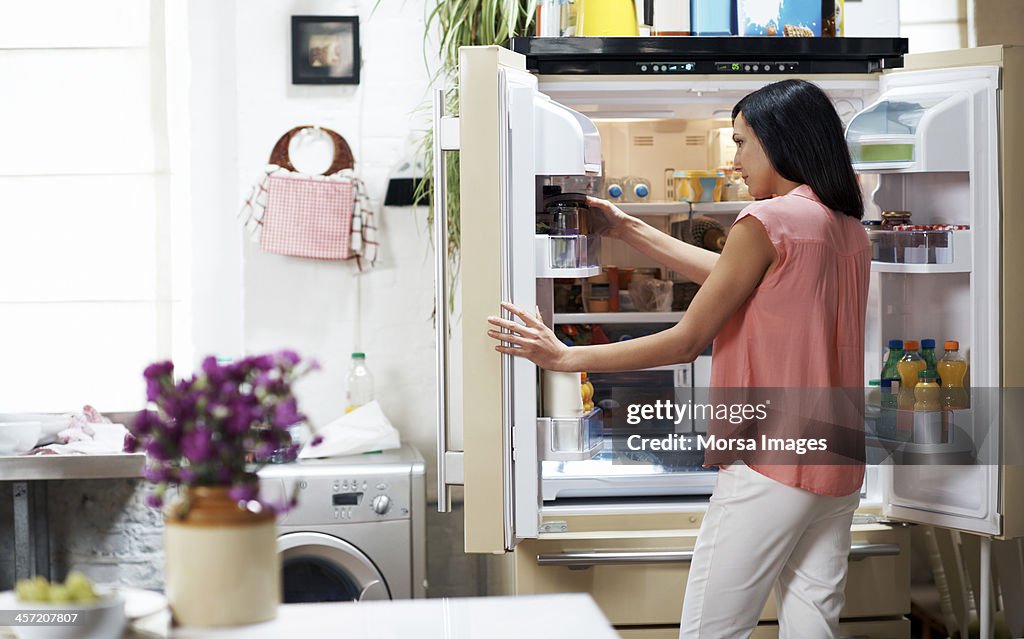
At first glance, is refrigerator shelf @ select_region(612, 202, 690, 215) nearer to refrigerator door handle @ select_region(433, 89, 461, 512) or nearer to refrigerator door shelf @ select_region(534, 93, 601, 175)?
refrigerator door shelf @ select_region(534, 93, 601, 175)

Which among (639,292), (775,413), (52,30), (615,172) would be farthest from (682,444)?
(52,30)

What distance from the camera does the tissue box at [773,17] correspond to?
2.31 meters

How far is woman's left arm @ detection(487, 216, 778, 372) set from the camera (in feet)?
5.62

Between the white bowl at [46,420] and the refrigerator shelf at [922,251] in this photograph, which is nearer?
the refrigerator shelf at [922,251]

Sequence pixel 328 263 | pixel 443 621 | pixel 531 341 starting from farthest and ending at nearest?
pixel 328 263 < pixel 531 341 < pixel 443 621

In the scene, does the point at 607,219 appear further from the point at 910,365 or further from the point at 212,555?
the point at 212,555

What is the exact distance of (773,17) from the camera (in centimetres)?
231

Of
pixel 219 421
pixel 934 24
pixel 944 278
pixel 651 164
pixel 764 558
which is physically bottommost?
pixel 764 558

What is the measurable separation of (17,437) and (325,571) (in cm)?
87

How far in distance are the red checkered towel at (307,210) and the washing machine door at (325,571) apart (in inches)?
39.0

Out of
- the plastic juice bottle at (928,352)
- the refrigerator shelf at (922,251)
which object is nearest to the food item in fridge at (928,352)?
the plastic juice bottle at (928,352)

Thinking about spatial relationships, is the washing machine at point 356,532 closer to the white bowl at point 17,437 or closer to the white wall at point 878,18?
the white bowl at point 17,437

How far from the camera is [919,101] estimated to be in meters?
2.23

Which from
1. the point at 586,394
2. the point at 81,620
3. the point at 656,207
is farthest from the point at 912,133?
the point at 81,620
